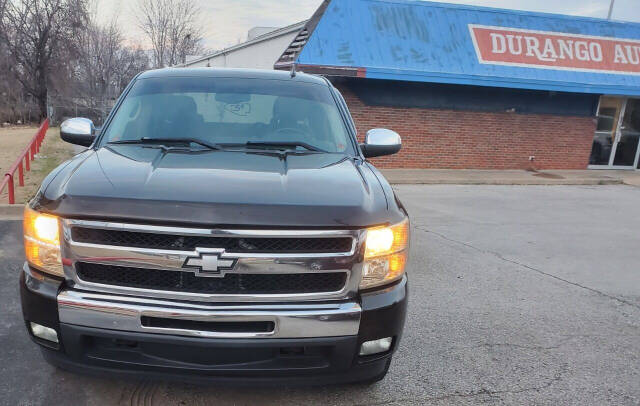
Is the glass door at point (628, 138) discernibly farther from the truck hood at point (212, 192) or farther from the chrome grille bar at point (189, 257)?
the chrome grille bar at point (189, 257)

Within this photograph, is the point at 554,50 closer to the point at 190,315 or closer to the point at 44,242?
the point at 190,315

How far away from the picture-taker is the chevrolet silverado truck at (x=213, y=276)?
211 centimetres

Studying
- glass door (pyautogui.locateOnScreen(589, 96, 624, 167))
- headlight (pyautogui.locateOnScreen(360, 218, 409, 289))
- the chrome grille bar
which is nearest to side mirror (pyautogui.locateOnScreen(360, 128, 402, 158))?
headlight (pyautogui.locateOnScreen(360, 218, 409, 289))

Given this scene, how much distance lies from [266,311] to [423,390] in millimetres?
1362

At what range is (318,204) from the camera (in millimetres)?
2209

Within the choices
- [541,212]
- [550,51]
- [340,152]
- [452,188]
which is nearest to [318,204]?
[340,152]

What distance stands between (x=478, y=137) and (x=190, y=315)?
1370cm

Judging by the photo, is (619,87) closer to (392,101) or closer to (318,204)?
(392,101)

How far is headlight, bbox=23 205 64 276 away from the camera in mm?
2193

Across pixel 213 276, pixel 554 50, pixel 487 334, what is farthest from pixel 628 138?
pixel 213 276

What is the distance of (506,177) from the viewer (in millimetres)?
13422

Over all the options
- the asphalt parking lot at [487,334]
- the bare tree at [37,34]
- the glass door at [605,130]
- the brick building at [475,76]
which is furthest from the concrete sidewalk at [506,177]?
the bare tree at [37,34]

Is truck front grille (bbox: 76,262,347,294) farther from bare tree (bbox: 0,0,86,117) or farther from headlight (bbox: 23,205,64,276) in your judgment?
bare tree (bbox: 0,0,86,117)

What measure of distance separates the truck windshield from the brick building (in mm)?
8406
